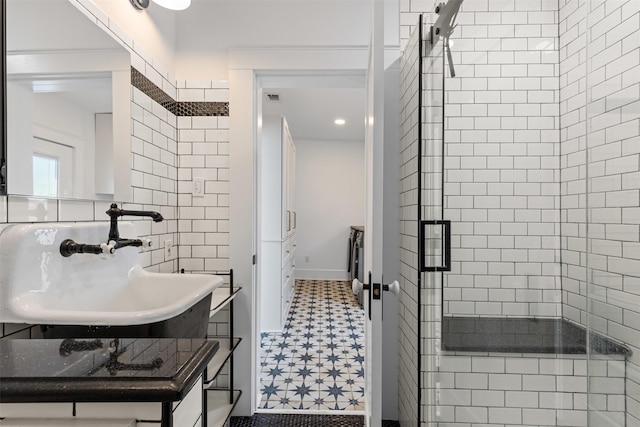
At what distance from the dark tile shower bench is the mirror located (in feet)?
5.36

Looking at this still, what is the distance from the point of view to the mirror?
942mm

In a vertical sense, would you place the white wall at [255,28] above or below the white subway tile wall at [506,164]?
above

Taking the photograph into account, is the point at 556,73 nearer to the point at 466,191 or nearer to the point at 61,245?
the point at 466,191

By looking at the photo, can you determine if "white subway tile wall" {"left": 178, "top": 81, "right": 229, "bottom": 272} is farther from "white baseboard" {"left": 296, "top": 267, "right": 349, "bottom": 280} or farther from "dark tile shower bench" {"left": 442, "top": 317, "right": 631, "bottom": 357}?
"white baseboard" {"left": 296, "top": 267, "right": 349, "bottom": 280}

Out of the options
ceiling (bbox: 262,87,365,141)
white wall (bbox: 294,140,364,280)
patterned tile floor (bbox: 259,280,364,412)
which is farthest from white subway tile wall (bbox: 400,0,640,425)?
white wall (bbox: 294,140,364,280)

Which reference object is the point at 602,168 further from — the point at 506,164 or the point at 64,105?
the point at 64,105

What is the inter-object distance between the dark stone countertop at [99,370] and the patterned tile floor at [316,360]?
168 cm

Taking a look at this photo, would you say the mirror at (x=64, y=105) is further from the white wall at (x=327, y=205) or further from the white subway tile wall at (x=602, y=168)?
the white wall at (x=327, y=205)

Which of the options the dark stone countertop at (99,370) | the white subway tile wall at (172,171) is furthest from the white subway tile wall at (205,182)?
the dark stone countertop at (99,370)

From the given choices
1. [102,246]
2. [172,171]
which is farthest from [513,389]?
[172,171]

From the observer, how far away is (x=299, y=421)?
1.89 m

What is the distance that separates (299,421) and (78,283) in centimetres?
146

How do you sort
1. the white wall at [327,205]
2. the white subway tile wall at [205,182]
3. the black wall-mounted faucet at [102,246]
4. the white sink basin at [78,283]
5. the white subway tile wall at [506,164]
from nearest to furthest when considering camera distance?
the white sink basin at [78,283] < the black wall-mounted faucet at [102,246] < the white subway tile wall at [506,164] < the white subway tile wall at [205,182] < the white wall at [327,205]

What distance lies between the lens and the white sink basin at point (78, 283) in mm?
878
